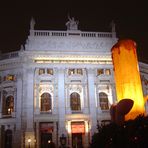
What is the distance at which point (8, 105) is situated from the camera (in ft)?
114

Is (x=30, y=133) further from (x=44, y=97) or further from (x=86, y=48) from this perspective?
(x=86, y=48)

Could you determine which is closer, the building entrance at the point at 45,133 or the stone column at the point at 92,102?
the building entrance at the point at 45,133

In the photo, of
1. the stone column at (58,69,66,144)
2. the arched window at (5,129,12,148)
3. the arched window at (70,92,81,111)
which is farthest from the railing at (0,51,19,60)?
the arched window at (5,129,12,148)

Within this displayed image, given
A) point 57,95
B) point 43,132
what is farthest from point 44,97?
point 43,132

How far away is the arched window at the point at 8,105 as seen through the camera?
34303 mm

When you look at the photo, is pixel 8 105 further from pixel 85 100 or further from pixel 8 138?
pixel 85 100

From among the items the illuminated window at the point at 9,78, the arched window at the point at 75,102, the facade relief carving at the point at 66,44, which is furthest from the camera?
the facade relief carving at the point at 66,44

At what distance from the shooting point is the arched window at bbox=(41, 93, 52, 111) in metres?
33.6

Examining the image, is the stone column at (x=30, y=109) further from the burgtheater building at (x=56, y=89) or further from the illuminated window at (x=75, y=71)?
the illuminated window at (x=75, y=71)

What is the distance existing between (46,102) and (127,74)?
743 inches

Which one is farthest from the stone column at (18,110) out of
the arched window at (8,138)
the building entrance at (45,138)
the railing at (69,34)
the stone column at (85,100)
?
the stone column at (85,100)

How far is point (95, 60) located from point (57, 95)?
7108mm

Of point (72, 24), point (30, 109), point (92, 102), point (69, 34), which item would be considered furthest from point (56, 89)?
point (72, 24)

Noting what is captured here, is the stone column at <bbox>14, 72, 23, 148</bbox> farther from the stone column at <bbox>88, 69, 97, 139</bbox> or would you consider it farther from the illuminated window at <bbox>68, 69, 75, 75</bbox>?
the stone column at <bbox>88, 69, 97, 139</bbox>
